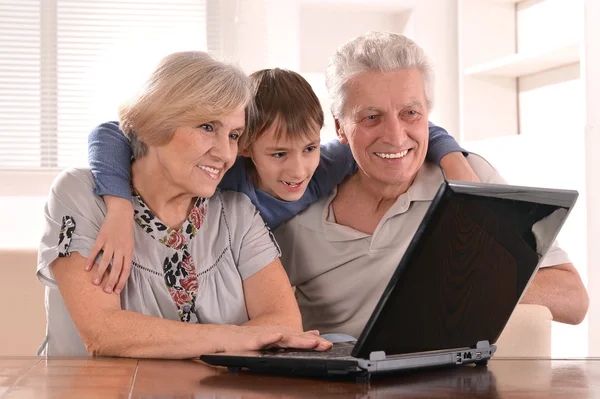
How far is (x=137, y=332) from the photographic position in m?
1.38

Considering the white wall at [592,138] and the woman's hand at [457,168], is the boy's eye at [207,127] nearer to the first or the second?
the woman's hand at [457,168]

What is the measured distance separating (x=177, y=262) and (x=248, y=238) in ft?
0.54

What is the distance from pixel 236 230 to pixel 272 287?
16cm

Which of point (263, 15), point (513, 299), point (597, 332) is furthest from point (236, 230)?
point (263, 15)

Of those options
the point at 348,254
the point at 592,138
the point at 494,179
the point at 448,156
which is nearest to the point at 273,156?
the point at 348,254

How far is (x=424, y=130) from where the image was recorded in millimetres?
1863

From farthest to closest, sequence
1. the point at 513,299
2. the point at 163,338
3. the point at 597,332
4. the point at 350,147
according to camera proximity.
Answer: the point at 597,332
the point at 350,147
the point at 163,338
the point at 513,299

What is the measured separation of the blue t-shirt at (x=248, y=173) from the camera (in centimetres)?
162

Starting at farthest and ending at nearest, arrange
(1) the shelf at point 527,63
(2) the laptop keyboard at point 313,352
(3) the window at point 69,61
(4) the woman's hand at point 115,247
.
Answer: (3) the window at point 69,61
(1) the shelf at point 527,63
(4) the woman's hand at point 115,247
(2) the laptop keyboard at point 313,352

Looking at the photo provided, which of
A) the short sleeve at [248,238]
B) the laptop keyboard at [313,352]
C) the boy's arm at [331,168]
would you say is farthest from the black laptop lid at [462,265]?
the boy's arm at [331,168]

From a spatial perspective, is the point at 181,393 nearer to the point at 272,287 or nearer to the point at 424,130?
the point at 272,287

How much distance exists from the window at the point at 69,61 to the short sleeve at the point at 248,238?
2676 millimetres

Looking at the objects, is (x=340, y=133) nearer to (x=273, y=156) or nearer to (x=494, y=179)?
(x=273, y=156)

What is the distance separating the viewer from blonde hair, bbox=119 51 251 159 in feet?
5.21
